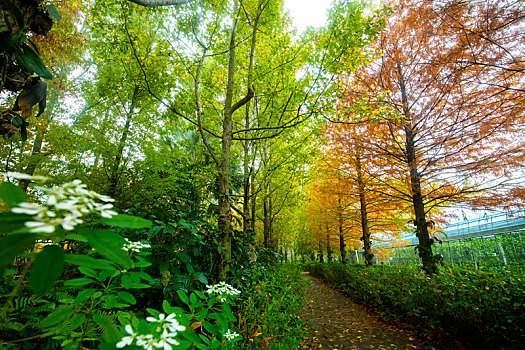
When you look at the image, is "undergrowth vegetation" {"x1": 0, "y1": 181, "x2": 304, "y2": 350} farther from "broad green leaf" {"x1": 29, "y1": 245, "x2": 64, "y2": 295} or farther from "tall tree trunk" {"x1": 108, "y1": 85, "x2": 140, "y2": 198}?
"tall tree trunk" {"x1": 108, "y1": 85, "x2": 140, "y2": 198}

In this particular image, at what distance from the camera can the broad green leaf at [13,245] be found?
45 cm

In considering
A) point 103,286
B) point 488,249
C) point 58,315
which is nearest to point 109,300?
point 103,286

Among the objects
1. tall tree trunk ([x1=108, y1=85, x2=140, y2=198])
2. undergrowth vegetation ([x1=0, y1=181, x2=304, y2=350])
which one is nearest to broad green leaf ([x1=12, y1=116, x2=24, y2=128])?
undergrowth vegetation ([x1=0, y1=181, x2=304, y2=350])

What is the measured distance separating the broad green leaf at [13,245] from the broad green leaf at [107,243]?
90 millimetres

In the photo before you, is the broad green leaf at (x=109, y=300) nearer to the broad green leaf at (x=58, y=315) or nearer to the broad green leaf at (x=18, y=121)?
the broad green leaf at (x=58, y=315)

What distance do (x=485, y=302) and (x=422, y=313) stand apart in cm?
141

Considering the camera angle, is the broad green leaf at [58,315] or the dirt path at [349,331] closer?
the broad green leaf at [58,315]

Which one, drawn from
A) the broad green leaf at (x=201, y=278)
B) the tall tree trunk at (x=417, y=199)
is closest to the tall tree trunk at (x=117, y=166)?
the broad green leaf at (x=201, y=278)

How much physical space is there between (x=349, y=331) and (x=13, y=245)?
5620 millimetres

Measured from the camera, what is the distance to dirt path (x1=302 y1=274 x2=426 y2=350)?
146 inches

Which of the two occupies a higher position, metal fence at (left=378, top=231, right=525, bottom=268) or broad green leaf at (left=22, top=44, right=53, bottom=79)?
broad green leaf at (left=22, top=44, right=53, bottom=79)

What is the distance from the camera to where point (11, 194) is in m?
0.61

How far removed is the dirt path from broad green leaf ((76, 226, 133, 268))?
4.14 m

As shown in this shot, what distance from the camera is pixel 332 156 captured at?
715cm
